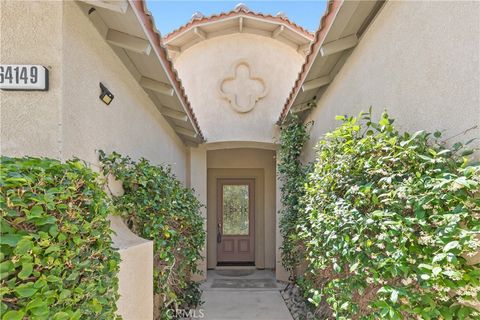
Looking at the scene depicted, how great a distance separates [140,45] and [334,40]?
280 centimetres

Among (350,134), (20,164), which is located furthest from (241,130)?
(20,164)

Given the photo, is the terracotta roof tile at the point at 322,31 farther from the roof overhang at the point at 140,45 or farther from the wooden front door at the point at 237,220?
the wooden front door at the point at 237,220

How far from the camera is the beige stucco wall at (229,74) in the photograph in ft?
32.3

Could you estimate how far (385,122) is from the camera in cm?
290

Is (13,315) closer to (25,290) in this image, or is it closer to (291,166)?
(25,290)

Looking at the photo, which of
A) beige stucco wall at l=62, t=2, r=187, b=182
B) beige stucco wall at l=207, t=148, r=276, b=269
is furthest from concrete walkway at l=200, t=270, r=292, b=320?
beige stucco wall at l=62, t=2, r=187, b=182

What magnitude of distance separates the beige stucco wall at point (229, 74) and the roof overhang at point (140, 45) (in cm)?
308

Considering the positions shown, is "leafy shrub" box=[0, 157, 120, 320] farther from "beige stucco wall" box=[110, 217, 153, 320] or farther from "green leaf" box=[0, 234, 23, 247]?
"beige stucco wall" box=[110, 217, 153, 320]

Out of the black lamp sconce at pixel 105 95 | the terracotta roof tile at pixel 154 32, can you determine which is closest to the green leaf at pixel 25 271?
the black lamp sconce at pixel 105 95

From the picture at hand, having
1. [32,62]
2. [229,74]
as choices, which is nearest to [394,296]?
[32,62]

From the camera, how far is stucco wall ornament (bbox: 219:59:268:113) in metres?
9.83

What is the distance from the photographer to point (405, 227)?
2.29m

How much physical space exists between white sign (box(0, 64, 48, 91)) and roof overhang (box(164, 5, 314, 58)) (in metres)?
6.96

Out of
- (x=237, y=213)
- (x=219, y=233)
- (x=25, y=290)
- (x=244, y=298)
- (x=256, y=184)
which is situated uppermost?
(x=256, y=184)
